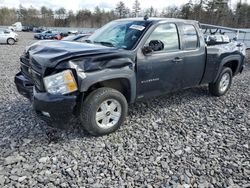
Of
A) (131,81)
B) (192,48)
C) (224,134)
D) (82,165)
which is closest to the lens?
(82,165)

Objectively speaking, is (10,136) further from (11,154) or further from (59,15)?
(59,15)

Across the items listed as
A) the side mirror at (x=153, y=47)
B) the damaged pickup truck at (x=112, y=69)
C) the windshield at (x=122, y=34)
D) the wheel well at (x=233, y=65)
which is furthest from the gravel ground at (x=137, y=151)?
the wheel well at (x=233, y=65)

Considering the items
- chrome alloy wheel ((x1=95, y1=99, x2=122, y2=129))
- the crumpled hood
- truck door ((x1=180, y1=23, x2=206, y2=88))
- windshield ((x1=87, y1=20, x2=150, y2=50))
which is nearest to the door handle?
truck door ((x1=180, y1=23, x2=206, y2=88))

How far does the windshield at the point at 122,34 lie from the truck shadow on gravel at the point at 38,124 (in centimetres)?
141

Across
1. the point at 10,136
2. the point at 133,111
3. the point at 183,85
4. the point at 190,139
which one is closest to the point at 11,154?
the point at 10,136

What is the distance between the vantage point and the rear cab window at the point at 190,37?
4367 millimetres

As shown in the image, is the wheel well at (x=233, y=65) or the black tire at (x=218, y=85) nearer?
the black tire at (x=218, y=85)

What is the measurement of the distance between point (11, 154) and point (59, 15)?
256ft

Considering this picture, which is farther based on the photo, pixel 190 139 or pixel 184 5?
pixel 184 5

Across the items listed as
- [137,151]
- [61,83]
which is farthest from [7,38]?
[137,151]

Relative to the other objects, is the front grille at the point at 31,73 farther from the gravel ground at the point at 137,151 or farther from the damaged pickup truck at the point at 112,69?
the gravel ground at the point at 137,151

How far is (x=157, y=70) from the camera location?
A: 12.8ft

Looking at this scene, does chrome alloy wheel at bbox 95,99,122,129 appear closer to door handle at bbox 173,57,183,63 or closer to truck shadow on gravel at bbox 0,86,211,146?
truck shadow on gravel at bbox 0,86,211,146

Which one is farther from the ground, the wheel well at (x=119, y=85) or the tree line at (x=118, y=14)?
the tree line at (x=118, y=14)
